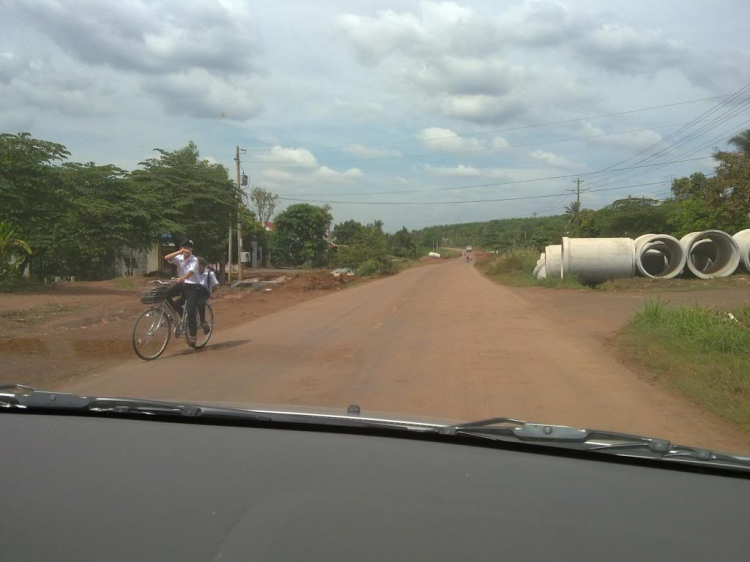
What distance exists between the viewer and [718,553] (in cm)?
203

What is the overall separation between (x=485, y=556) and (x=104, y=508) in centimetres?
138

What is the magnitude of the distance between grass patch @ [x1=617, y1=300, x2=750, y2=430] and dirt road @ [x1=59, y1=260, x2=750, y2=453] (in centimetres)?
→ 32

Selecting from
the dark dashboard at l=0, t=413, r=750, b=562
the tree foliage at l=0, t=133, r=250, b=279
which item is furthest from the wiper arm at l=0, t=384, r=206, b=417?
the tree foliage at l=0, t=133, r=250, b=279

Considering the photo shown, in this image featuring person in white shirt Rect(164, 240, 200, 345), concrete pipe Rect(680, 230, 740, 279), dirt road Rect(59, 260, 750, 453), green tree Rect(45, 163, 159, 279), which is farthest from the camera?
concrete pipe Rect(680, 230, 740, 279)

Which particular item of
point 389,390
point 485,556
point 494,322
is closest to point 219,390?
point 389,390

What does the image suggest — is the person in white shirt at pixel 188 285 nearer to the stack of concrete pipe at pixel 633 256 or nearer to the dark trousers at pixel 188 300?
the dark trousers at pixel 188 300

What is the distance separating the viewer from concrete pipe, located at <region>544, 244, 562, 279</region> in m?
28.8

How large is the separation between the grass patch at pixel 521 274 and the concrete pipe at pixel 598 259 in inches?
24.7

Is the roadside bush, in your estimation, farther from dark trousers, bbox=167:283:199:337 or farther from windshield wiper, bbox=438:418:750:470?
windshield wiper, bbox=438:418:750:470

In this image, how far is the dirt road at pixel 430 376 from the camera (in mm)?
6070

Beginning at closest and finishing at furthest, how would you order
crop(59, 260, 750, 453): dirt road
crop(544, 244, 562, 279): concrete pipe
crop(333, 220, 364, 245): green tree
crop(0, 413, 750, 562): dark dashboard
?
crop(0, 413, 750, 562): dark dashboard → crop(59, 260, 750, 453): dirt road → crop(544, 244, 562, 279): concrete pipe → crop(333, 220, 364, 245): green tree

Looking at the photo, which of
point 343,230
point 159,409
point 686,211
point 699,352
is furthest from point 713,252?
point 343,230

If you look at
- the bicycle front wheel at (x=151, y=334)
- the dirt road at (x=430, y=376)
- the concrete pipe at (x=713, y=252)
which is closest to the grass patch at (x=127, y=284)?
the dirt road at (x=430, y=376)

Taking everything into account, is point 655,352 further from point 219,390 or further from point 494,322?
point 219,390
